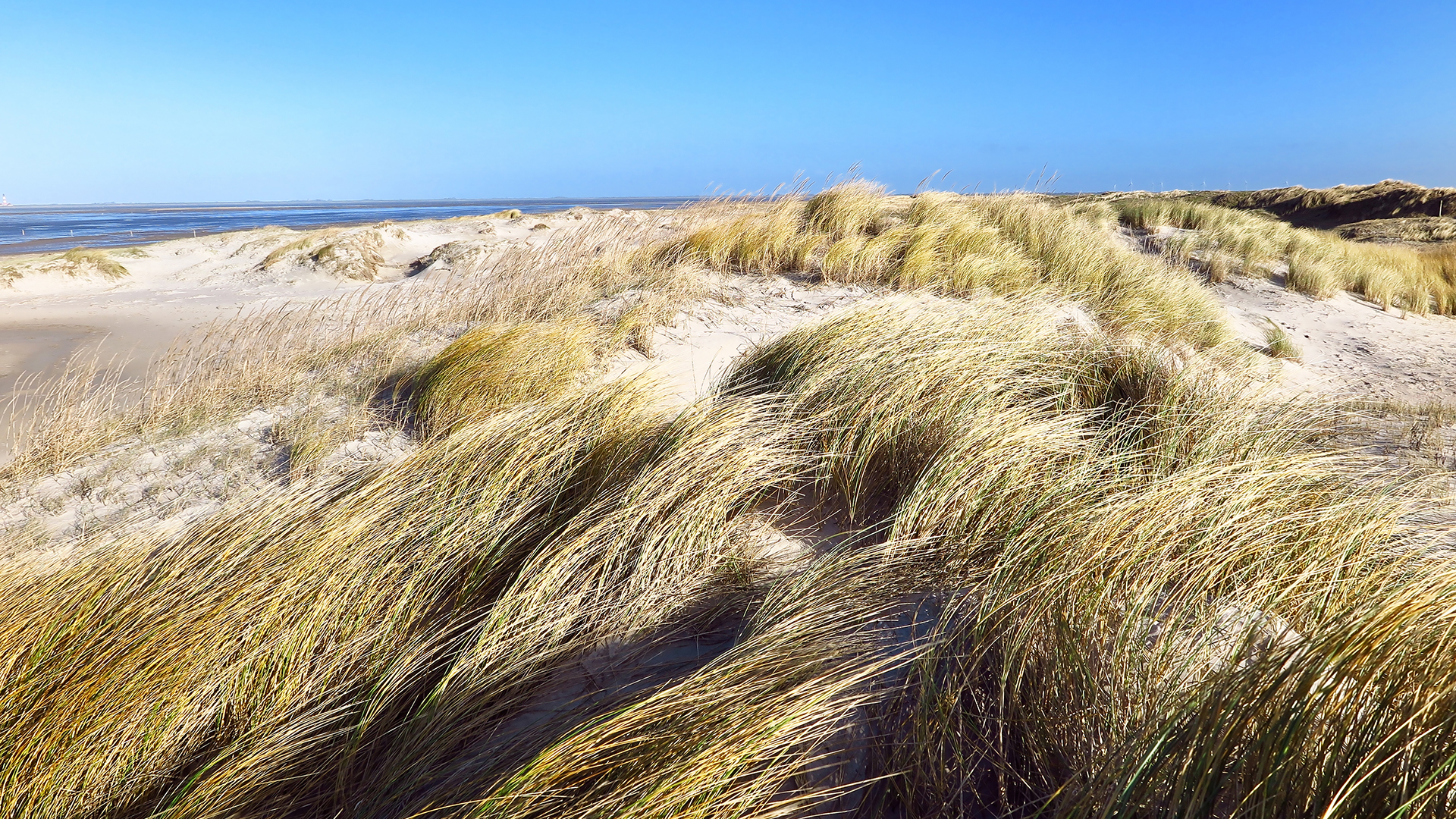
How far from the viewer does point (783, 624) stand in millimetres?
1449

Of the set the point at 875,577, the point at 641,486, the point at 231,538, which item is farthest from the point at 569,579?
the point at 231,538

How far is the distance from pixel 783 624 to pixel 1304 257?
1005 cm

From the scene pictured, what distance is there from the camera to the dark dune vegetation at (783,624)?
107cm

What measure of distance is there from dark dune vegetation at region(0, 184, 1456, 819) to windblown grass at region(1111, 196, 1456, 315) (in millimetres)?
6496

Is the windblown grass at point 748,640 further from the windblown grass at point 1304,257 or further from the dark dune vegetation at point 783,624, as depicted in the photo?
the windblown grass at point 1304,257

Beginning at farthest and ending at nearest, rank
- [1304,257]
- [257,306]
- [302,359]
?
[257,306], [1304,257], [302,359]

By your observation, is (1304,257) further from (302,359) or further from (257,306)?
(257,306)

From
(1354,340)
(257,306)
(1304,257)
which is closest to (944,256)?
(1354,340)

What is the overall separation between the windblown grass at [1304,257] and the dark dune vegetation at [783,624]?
650 centimetres

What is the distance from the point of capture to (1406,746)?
0.88 meters

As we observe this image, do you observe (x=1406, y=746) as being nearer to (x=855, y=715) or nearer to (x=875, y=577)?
(x=855, y=715)

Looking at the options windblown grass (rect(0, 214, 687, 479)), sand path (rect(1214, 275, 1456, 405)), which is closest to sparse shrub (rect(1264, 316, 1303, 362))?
sand path (rect(1214, 275, 1456, 405))

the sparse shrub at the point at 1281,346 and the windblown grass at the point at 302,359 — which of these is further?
the sparse shrub at the point at 1281,346

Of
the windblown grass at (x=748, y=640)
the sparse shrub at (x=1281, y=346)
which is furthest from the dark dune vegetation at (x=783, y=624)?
the sparse shrub at (x=1281, y=346)
